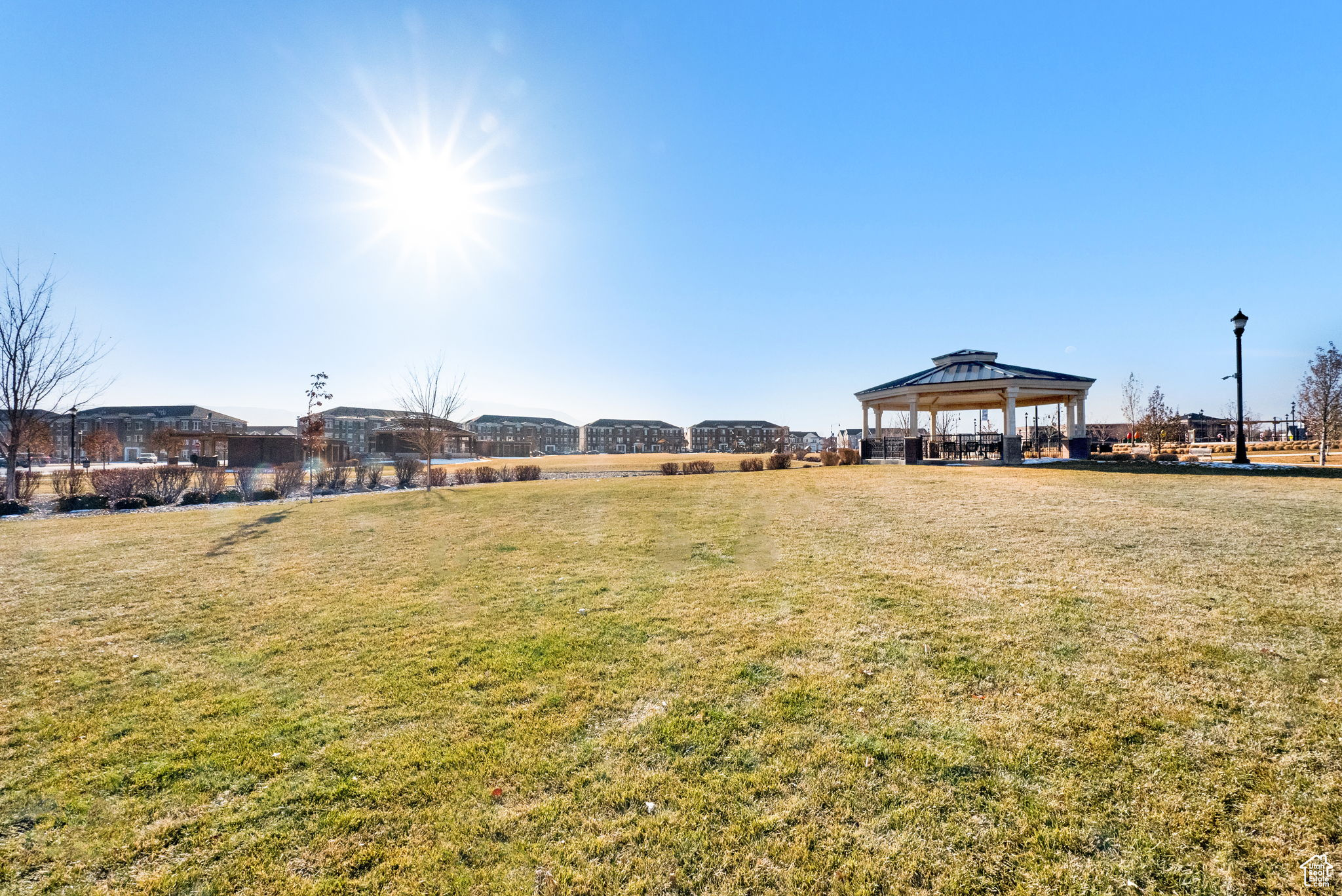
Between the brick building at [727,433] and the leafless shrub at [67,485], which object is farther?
the brick building at [727,433]

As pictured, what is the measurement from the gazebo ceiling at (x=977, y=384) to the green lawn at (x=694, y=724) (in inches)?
545

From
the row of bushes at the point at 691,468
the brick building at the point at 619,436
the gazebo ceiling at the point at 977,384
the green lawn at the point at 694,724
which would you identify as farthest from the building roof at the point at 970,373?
the brick building at the point at 619,436

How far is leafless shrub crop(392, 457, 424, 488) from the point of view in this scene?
2484 centimetres

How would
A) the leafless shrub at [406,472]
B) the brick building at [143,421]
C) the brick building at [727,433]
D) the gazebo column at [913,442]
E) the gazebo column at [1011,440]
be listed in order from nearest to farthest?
the gazebo column at [1011,440]
the gazebo column at [913,442]
the leafless shrub at [406,472]
the brick building at [143,421]
the brick building at [727,433]

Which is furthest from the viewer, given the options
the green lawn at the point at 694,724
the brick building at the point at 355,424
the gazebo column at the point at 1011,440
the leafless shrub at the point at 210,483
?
the brick building at the point at 355,424

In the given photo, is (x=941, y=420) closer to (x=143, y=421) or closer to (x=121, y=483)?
(x=121, y=483)

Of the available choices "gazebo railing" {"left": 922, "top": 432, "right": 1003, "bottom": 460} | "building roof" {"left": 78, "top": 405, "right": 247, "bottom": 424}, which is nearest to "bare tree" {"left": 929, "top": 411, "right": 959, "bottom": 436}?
"gazebo railing" {"left": 922, "top": 432, "right": 1003, "bottom": 460}

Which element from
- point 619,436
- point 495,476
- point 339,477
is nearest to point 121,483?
point 339,477

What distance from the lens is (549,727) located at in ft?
12.2

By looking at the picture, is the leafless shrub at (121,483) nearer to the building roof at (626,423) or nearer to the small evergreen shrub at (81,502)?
the small evergreen shrub at (81,502)

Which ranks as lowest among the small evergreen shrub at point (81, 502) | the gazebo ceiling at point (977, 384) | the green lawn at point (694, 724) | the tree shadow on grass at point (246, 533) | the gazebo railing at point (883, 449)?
the green lawn at point (694, 724)

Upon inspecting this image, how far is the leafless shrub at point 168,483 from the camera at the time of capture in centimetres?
1886

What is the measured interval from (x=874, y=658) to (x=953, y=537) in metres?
5.18

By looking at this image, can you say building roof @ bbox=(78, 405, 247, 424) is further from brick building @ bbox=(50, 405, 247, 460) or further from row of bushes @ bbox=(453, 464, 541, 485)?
row of bushes @ bbox=(453, 464, 541, 485)
